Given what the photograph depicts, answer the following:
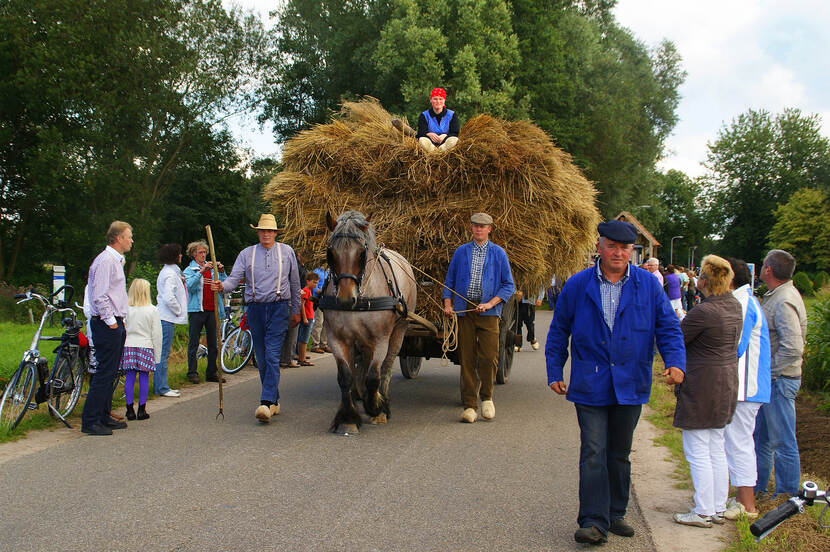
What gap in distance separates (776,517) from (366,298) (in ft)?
13.8

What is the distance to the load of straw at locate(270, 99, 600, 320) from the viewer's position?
7.79m

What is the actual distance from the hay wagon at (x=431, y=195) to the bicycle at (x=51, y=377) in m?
2.53

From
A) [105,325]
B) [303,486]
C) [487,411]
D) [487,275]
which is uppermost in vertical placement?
[487,275]

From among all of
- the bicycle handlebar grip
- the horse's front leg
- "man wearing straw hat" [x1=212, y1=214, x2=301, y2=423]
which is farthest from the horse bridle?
the bicycle handlebar grip

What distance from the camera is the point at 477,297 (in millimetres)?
7324

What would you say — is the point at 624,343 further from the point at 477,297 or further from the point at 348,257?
the point at 477,297

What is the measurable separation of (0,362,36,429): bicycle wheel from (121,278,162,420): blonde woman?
0.89m

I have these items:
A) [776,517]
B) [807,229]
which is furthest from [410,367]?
[807,229]

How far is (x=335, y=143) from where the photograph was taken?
8156 mm

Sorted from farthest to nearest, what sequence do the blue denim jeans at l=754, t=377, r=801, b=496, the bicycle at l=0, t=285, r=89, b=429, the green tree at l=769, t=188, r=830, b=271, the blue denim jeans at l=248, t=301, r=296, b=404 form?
the green tree at l=769, t=188, r=830, b=271 < the blue denim jeans at l=248, t=301, r=296, b=404 < the bicycle at l=0, t=285, r=89, b=429 < the blue denim jeans at l=754, t=377, r=801, b=496

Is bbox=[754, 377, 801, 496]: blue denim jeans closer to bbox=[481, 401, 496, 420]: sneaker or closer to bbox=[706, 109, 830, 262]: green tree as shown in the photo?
bbox=[481, 401, 496, 420]: sneaker

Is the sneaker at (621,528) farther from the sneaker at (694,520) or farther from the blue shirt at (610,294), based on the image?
the blue shirt at (610,294)

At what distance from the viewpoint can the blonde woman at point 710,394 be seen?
4367 millimetres

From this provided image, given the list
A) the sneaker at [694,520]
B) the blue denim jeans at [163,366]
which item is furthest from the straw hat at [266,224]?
the sneaker at [694,520]
